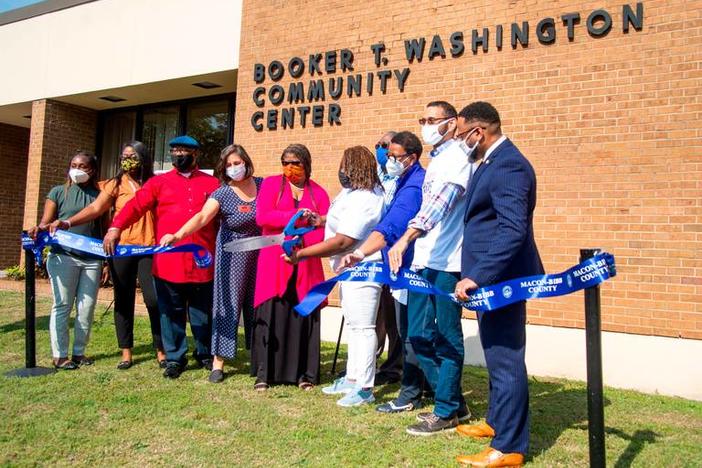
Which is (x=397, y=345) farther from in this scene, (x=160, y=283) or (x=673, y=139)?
(x=673, y=139)

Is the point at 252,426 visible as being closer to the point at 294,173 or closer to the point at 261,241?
the point at 261,241

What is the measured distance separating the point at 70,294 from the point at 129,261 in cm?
58

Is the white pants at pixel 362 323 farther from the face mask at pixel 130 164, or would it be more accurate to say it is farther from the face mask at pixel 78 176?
the face mask at pixel 78 176

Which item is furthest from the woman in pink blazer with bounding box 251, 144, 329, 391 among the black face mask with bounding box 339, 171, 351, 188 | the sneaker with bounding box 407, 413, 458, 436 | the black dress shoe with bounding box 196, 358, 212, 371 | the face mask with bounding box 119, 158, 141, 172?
the face mask with bounding box 119, 158, 141, 172

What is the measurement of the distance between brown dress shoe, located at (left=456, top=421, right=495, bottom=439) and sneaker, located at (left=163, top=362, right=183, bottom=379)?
2578 millimetres

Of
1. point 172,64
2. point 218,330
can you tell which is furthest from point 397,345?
point 172,64

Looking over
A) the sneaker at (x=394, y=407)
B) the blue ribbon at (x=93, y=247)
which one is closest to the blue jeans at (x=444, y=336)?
the sneaker at (x=394, y=407)

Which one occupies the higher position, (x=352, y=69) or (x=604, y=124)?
(x=352, y=69)

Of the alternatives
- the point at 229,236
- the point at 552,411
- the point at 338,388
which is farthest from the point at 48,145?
the point at 552,411

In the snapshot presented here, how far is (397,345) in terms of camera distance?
18.2 ft

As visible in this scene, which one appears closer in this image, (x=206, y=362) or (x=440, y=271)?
(x=440, y=271)

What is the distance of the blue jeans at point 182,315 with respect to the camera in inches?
213

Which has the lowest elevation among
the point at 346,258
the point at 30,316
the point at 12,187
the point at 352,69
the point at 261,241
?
the point at 30,316

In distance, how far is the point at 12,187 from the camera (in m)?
14.3
